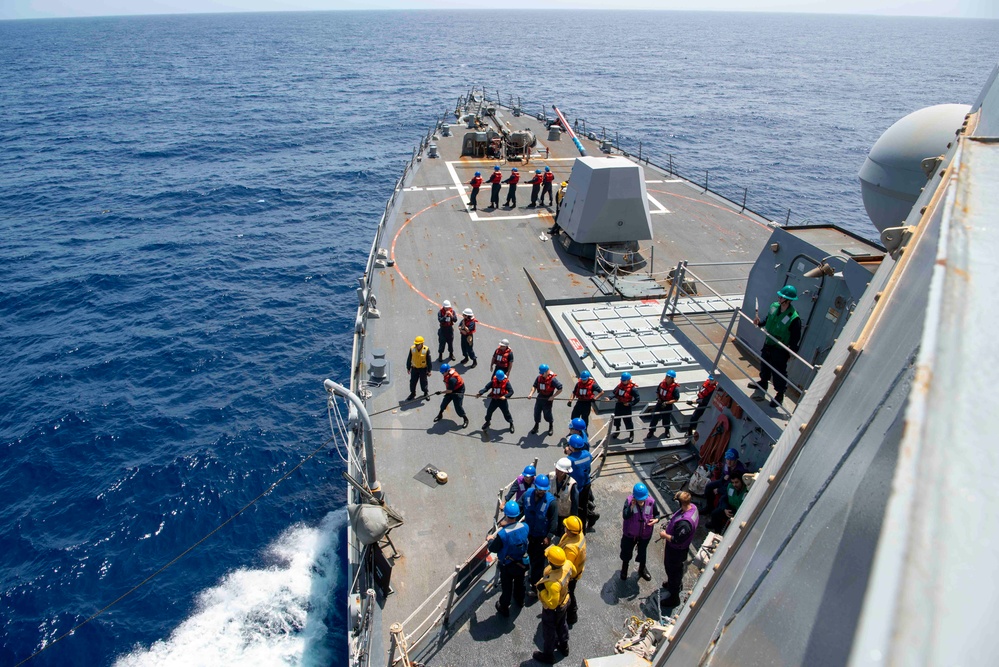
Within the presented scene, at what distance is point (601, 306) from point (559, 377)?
3162 mm

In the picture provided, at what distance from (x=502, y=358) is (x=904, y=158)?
25.2 feet

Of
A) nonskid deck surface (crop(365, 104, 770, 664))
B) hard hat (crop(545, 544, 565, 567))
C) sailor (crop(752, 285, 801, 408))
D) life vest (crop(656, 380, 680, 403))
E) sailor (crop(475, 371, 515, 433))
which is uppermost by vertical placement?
sailor (crop(752, 285, 801, 408))

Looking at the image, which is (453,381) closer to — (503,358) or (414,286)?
→ (503,358)

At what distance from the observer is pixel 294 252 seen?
32312 millimetres

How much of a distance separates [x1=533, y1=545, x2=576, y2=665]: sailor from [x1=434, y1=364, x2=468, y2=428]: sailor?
5.24m

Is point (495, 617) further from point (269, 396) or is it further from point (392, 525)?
point (269, 396)

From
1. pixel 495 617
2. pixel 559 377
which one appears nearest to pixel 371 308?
pixel 559 377

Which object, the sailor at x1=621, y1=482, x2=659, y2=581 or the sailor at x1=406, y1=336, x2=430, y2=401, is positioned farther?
the sailor at x1=406, y1=336, x2=430, y2=401

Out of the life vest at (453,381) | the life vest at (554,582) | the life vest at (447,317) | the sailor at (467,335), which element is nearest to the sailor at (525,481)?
the life vest at (554,582)

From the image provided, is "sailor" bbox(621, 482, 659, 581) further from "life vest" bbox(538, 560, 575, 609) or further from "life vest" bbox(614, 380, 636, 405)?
"life vest" bbox(614, 380, 636, 405)

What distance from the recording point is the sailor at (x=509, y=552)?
8203 millimetres

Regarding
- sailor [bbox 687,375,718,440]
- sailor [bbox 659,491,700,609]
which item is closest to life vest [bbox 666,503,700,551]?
sailor [bbox 659,491,700,609]

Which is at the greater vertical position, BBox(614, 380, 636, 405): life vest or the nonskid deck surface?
BBox(614, 380, 636, 405): life vest

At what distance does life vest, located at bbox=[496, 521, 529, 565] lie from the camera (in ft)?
26.8
